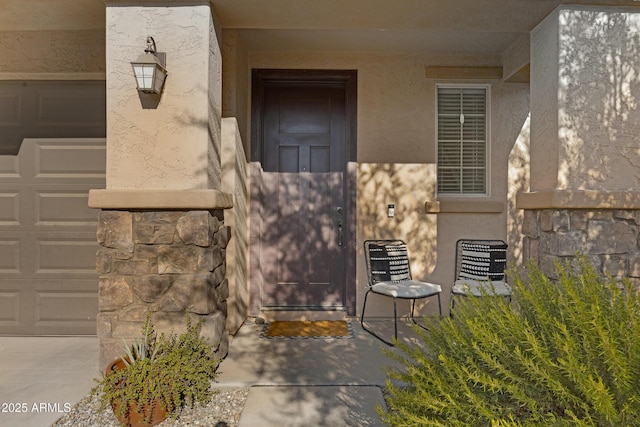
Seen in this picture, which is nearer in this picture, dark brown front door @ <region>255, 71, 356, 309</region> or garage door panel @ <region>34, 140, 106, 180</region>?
garage door panel @ <region>34, 140, 106, 180</region>

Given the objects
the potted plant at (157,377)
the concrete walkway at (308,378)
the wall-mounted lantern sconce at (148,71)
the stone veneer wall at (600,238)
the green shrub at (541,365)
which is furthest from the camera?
the stone veneer wall at (600,238)

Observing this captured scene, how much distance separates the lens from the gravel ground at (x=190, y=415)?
6.76ft

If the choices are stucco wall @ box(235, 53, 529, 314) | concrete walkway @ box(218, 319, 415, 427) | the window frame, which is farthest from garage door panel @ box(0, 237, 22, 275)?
the window frame

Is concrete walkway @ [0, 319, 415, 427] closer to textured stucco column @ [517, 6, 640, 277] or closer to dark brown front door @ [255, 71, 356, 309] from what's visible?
dark brown front door @ [255, 71, 356, 309]

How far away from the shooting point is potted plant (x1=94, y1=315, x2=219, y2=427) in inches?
77.9

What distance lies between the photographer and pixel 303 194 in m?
3.89

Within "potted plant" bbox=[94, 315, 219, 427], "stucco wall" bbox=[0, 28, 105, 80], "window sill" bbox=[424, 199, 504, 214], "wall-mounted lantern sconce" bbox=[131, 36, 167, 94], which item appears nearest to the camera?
"potted plant" bbox=[94, 315, 219, 427]

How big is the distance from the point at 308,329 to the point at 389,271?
902mm

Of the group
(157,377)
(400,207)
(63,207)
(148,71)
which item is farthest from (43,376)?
(400,207)

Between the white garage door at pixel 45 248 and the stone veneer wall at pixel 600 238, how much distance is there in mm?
3537

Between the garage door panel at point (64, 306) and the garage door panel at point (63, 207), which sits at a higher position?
the garage door panel at point (63, 207)

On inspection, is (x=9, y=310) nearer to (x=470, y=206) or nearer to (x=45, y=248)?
(x=45, y=248)

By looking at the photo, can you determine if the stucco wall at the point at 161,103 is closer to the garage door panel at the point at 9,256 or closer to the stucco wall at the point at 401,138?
the stucco wall at the point at 401,138

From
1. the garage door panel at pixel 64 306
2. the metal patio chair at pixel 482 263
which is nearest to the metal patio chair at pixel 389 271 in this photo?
the metal patio chair at pixel 482 263
